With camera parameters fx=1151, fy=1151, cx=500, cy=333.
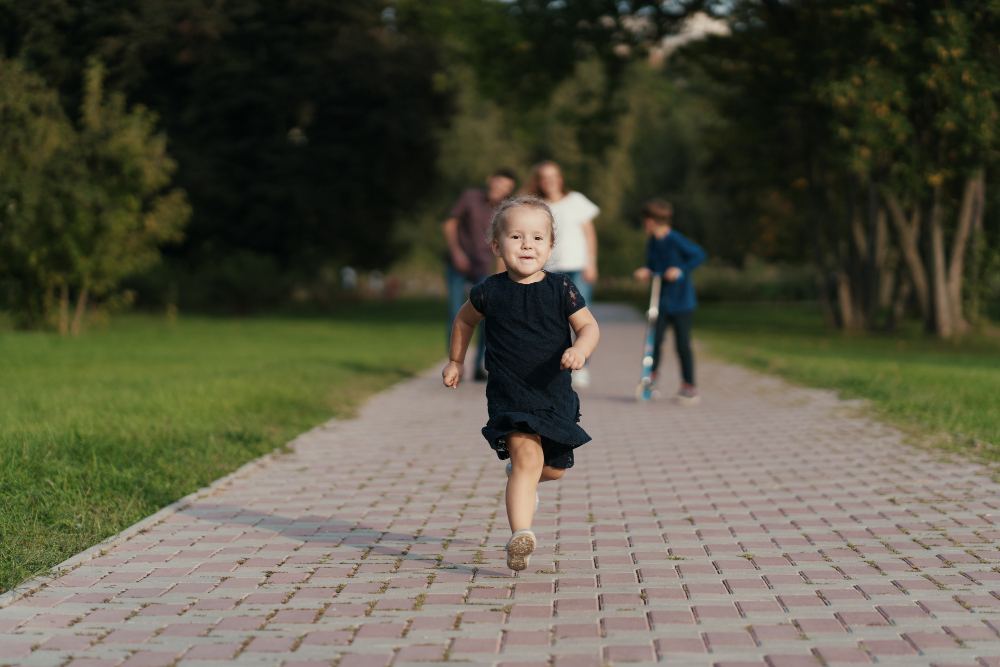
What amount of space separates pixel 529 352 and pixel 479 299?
29cm

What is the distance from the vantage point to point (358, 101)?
31.2 m

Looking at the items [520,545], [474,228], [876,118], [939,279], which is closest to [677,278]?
[474,228]

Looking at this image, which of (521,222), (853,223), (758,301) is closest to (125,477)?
(521,222)

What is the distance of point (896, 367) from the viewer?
13227 mm

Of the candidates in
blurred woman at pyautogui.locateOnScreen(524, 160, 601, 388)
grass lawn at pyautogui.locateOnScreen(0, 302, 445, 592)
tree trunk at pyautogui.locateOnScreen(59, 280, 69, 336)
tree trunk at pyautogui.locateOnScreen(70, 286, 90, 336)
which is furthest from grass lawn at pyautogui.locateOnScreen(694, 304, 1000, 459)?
tree trunk at pyautogui.locateOnScreen(59, 280, 69, 336)

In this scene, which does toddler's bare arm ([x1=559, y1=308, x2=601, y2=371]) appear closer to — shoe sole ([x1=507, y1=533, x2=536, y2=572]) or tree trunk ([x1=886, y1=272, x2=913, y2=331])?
shoe sole ([x1=507, y1=533, x2=536, y2=572])

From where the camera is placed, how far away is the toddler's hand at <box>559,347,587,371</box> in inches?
167

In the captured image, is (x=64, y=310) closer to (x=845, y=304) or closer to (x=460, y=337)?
(x=845, y=304)

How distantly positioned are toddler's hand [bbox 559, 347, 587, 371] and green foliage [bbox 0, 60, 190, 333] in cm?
1640

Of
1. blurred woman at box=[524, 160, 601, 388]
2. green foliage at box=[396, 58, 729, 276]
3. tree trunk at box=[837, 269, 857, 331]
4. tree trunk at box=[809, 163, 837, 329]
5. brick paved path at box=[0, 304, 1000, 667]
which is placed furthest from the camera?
green foliage at box=[396, 58, 729, 276]

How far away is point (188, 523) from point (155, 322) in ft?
71.1

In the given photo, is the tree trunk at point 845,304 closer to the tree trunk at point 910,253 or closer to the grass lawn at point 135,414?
the tree trunk at point 910,253

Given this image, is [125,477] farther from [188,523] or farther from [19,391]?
[19,391]

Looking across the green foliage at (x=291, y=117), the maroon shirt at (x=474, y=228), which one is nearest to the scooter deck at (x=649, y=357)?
the maroon shirt at (x=474, y=228)
